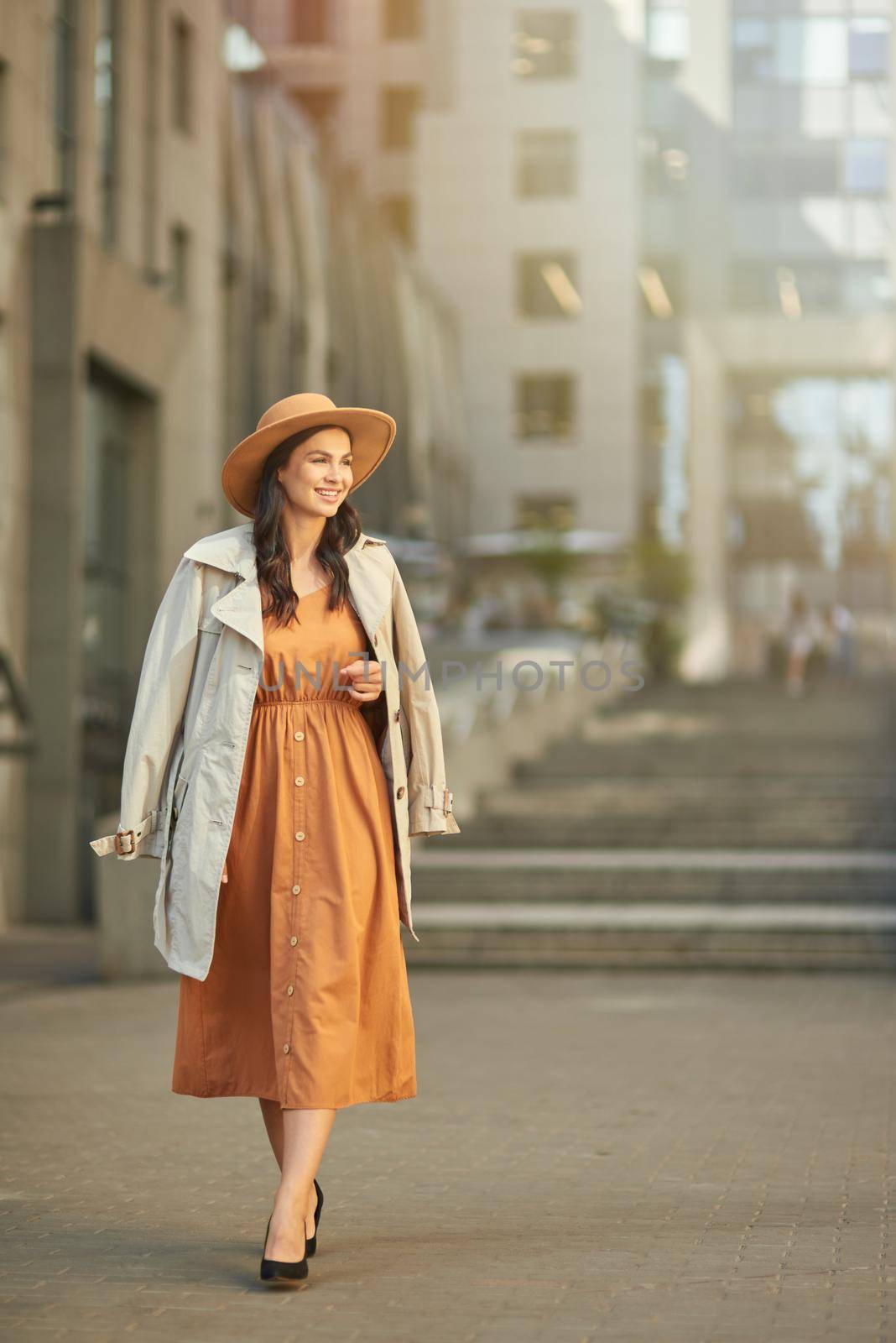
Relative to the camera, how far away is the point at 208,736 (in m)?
5.04

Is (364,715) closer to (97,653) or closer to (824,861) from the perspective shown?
(824,861)

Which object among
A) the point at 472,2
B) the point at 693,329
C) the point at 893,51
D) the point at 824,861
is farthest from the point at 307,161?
the point at 824,861

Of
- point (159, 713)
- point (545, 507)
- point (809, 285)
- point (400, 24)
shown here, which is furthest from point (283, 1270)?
point (400, 24)

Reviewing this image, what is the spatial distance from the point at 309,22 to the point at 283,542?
187 feet

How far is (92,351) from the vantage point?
66.0 ft

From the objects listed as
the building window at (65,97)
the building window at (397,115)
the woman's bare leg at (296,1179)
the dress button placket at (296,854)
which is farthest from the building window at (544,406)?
the woman's bare leg at (296,1179)

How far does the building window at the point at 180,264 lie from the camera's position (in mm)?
24953

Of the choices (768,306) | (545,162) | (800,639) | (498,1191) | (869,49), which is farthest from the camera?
(768,306)

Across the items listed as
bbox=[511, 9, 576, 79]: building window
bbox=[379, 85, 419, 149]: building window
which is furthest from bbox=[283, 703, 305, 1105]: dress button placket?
bbox=[379, 85, 419, 149]: building window

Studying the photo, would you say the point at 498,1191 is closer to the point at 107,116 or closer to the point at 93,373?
the point at 93,373

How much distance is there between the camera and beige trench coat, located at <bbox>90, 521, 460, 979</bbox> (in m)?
4.98

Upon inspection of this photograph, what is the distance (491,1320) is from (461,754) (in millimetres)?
14405

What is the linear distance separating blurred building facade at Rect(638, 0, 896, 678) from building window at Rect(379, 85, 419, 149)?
6.82 m

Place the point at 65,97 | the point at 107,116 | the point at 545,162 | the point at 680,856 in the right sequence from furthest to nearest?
1. the point at 545,162
2. the point at 107,116
3. the point at 65,97
4. the point at 680,856
